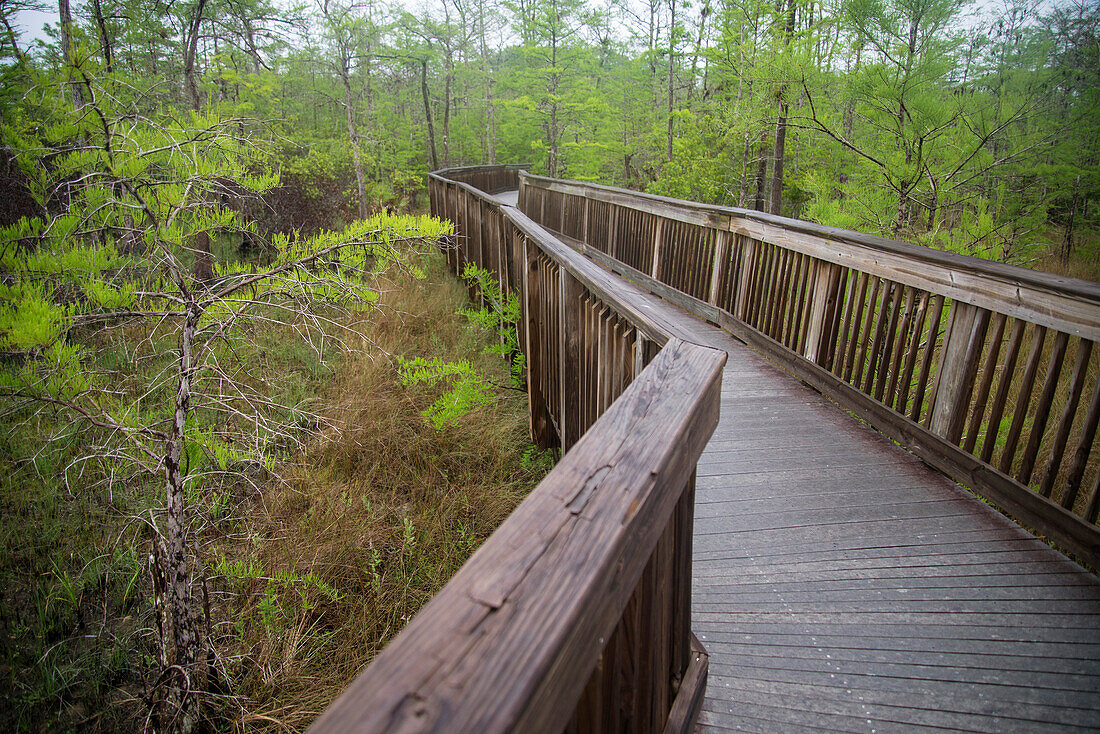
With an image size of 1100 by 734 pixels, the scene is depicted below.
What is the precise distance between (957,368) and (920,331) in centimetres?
31

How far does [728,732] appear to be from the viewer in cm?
181

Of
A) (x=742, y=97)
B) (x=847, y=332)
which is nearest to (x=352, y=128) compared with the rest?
(x=742, y=97)

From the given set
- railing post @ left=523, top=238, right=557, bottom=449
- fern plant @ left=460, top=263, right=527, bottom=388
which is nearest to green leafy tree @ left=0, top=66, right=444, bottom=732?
railing post @ left=523, top=238, right=557, bottom=449

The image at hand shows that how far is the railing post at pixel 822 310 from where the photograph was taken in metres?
4.33

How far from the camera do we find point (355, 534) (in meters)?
3.95

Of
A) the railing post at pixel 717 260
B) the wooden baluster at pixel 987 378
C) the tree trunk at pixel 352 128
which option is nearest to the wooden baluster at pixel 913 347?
the wooden baluster at pixel 987 378

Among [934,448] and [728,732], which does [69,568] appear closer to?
[728,732]

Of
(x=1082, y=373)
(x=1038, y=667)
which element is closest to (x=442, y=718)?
(x=1038, y=667)

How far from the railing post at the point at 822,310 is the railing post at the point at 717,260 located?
1.48 metres

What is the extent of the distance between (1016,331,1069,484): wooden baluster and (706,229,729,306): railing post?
3.46 meters

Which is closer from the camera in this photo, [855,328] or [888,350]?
[888,350]

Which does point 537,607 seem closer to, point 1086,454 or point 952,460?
point 1086,454

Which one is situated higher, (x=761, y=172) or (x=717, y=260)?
(x=761, y=172)

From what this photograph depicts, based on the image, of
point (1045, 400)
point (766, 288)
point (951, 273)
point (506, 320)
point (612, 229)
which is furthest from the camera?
point (612, 229)
